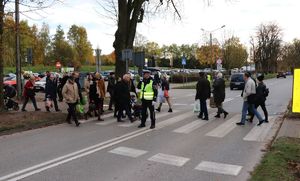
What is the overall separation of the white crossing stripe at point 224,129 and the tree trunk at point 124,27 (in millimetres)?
8659

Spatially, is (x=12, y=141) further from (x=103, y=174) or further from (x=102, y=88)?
(x=102, y=88)

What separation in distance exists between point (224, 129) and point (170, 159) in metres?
4.89

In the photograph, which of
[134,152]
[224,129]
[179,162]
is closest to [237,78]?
[224,129]

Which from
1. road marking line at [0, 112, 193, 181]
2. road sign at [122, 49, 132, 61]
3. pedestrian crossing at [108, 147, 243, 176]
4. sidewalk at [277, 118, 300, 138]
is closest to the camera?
road marking line at [0, 112, 193, 181]

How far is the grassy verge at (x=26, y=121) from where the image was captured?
43.8 ft

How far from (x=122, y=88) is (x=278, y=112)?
7.42 meters

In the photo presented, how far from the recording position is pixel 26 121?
1446cm

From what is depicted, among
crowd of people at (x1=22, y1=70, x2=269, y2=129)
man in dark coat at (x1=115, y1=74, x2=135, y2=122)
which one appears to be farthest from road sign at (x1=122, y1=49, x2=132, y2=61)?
man in dark coat at (x1=115, y1=74, x2=135, y2=122)

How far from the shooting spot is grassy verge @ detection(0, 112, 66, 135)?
526 inches

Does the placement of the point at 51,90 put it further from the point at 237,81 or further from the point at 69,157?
the point at 237,81

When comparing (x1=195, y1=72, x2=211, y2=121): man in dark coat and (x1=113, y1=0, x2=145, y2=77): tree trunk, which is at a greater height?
(x1=113, y1=0, x2=145, y2=77): tree trunk

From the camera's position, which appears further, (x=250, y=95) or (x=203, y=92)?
(x=203, y=92)

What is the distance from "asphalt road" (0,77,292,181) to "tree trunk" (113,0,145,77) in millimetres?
8603

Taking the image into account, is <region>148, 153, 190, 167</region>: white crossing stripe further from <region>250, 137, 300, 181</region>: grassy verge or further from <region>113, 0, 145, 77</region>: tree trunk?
<region>113, 0, 145, 77</region>: tree trunk
